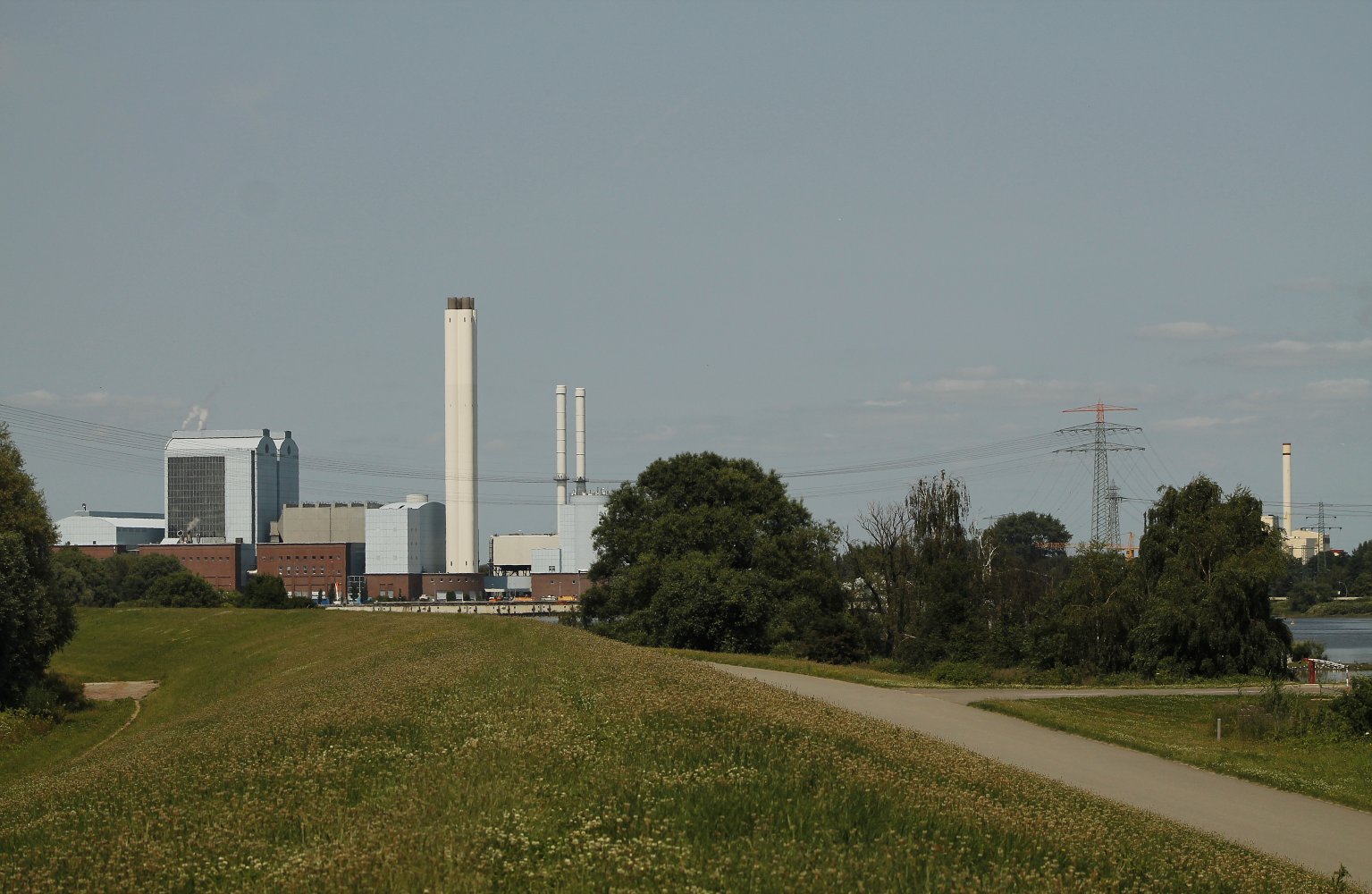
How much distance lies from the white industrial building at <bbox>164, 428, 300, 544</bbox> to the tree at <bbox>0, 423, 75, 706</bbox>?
117923 millimetres

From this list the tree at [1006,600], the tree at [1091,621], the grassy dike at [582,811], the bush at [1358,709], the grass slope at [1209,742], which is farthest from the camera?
the tree at [1006,600]

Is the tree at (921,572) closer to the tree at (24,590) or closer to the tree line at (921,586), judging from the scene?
the tree line at (921,586)

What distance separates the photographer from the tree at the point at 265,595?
347 feet

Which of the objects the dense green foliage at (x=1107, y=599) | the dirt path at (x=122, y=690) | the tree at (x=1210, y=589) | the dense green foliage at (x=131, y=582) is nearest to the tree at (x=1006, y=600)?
the dense green foliage at (x=1107, y=599)

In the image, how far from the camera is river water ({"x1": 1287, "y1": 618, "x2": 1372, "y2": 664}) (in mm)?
69350

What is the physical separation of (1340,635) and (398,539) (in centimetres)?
11526

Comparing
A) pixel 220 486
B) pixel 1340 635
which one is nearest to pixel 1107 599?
pixel 1340 635

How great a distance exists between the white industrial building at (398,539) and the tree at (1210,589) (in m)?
130

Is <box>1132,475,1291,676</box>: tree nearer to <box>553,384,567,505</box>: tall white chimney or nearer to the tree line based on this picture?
the tree line

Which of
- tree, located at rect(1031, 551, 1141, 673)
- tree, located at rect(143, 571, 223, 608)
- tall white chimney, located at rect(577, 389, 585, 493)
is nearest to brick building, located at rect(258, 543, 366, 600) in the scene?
tall white chimney, located at rect(577, 389, 585, 493)

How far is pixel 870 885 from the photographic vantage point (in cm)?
835

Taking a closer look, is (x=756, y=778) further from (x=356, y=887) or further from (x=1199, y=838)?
(x=1199, y=838)

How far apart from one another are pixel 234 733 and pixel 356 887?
31.3ft

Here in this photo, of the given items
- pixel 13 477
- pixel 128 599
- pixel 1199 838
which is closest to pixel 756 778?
pixel 1199 838
